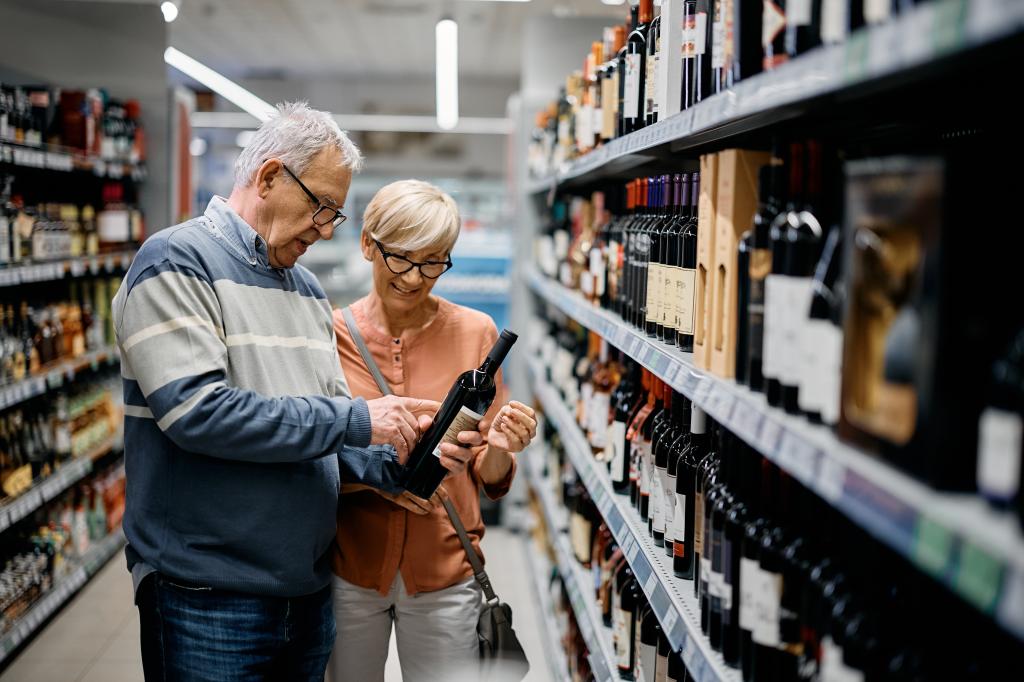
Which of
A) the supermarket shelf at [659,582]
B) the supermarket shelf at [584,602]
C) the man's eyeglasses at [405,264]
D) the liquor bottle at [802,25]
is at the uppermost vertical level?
the liquor bottle at [802,25]

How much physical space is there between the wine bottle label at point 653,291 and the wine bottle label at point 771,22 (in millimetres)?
759

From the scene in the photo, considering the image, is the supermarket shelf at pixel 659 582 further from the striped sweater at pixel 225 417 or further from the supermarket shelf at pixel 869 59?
the supermarket shelf at pixel 869 59

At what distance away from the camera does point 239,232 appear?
1865mm

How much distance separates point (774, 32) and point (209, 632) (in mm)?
1491

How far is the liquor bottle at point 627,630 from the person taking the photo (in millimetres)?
2318

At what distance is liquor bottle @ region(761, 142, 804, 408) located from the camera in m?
1.21

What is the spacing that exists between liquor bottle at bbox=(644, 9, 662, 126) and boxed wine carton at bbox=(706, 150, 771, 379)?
654 mm

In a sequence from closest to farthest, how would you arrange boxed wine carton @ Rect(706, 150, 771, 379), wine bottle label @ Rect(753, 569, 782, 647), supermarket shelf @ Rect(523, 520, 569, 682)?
wine bottle label @ Rect(753, 569, 782, 647)
boxed wine carton @ Rect(706, 150, 771, 379)
supermarket shelf @ Rect(523, 520, 569, 682)

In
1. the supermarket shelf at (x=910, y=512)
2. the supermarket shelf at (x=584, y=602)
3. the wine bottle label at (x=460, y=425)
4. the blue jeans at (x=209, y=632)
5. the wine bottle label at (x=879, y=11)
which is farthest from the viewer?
the supermarket shelf at (x=584, y=602)

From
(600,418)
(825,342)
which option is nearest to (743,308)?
(825,342)

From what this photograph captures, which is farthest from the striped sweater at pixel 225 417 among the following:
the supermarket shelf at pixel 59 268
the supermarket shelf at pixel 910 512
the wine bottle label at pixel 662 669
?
the supermarket shelf at pixel 59 268

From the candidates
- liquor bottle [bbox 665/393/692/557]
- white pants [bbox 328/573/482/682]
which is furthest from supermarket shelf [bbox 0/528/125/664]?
liquor bottle [bbox 665/393/692/557]

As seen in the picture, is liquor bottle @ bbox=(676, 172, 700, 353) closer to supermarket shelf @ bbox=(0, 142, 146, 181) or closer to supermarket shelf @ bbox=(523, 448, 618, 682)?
supermarket shelf @ bbox=(523, 448, 618, 682)

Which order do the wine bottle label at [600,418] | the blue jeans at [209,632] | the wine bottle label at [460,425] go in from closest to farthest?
the blue jeans at [209,632] < the wine bottle label at [460,425] < the wine bottle label at [600,418]
